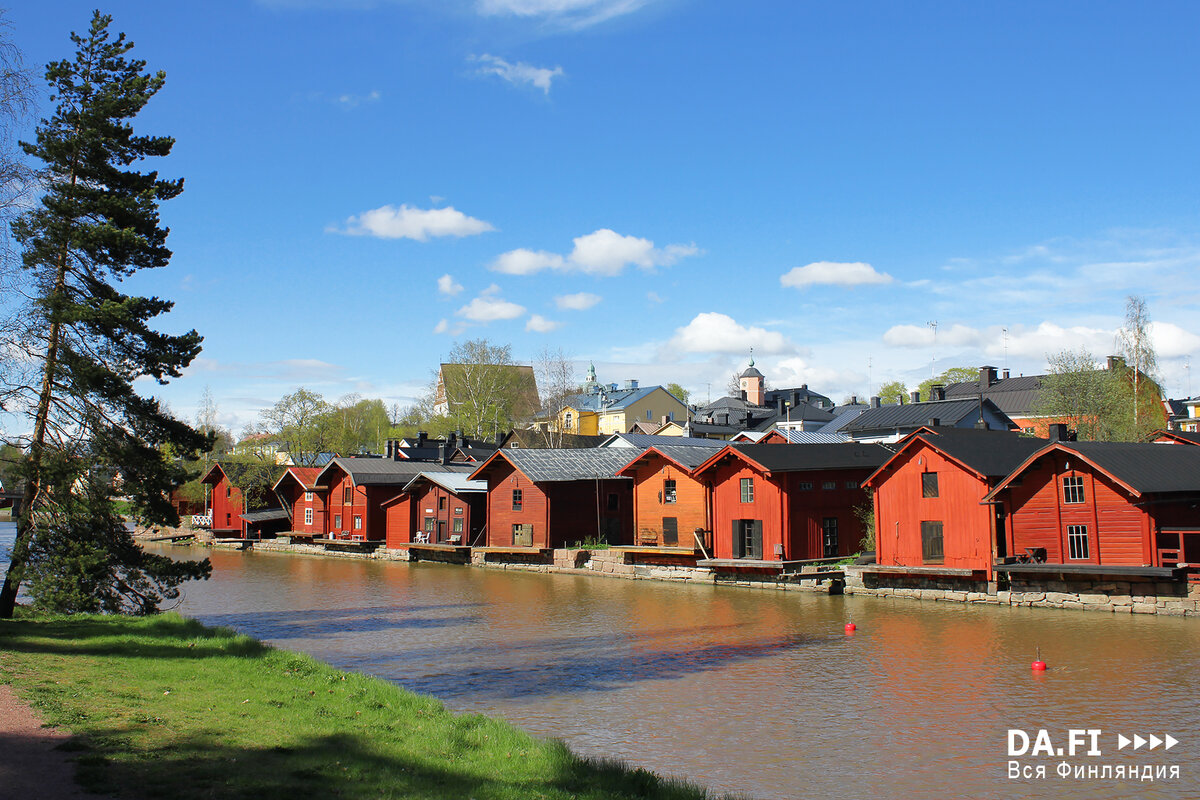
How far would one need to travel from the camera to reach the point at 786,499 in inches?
1646

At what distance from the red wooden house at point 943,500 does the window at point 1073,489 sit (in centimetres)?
264

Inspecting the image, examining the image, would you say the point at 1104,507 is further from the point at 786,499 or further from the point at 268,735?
the point at 268,735

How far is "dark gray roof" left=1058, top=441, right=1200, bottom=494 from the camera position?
30.4 m

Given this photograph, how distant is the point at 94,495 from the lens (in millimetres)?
22891

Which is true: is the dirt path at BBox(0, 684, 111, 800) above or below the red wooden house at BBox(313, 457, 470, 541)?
below

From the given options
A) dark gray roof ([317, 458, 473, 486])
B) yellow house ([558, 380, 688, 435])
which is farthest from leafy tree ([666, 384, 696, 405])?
dark gray roof ([317, 458, 473, 486])

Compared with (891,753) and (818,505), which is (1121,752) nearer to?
(891,753)

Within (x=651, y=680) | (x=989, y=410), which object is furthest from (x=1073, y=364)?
(x=651, y=680)

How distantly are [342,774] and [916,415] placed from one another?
212 feet

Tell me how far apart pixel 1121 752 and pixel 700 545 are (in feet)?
97.9

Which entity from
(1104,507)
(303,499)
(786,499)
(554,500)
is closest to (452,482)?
(554,500)

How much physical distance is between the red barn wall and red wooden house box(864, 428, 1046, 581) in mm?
10329

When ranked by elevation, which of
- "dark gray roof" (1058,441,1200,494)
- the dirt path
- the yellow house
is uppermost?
the yellow house

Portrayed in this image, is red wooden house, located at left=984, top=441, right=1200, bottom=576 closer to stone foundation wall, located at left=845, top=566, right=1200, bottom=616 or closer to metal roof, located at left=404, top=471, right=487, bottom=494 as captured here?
stone foundation wall, located at left=845, top=566, right=1200, bottom=616
